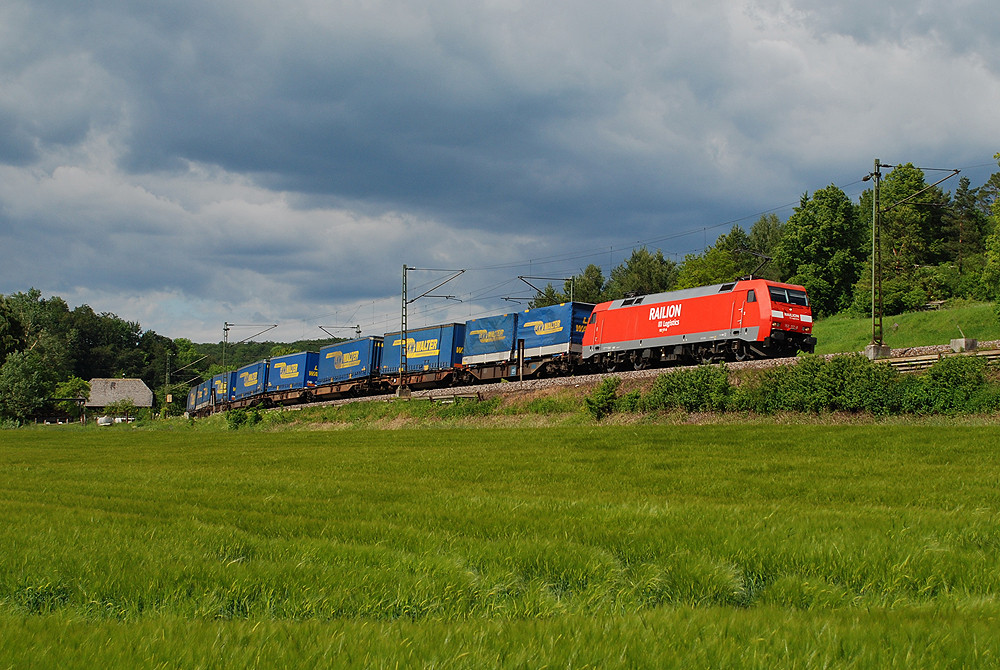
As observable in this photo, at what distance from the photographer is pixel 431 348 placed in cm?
5244

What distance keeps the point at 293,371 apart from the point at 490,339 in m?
27.9

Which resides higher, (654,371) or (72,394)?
(654,371)

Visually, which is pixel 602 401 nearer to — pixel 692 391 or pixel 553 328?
pixel 692 391

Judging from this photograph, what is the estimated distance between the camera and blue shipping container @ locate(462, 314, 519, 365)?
4603 cm

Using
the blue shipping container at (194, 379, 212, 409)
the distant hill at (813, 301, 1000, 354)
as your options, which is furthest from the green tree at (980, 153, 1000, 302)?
the blue shipping container at (194, 379, 212, 409)

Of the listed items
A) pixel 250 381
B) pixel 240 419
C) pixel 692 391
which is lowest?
pixel 240 419

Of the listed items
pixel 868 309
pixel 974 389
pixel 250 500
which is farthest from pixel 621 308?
pixel 868 309

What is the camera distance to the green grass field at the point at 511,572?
3.82m

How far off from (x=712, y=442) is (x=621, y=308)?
1971cm

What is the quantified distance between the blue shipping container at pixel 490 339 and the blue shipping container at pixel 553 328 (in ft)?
2.67

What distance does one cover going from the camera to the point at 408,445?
23.8 m

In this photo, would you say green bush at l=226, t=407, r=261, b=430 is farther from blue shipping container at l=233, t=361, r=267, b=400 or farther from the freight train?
blue shipping container at l=233, t=361, r=267, b=400

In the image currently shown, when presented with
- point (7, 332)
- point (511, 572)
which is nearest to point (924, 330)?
point (511, 572)

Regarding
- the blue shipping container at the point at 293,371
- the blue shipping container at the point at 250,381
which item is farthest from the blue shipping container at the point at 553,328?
the blue shipping container at the point at 250,381
